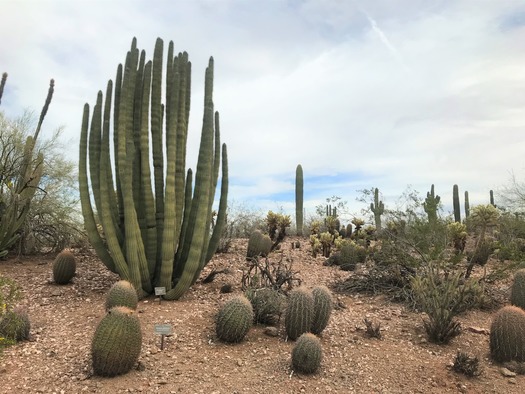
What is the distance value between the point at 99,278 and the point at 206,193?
3.03m

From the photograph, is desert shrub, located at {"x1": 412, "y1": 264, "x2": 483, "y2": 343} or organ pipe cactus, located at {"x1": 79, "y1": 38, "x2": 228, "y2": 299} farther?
organ pipe cactus, located at {"x1": 79, "y1": 38, "x2": 228, "y2": 299}

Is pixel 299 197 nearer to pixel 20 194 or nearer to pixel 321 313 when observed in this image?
pixel 20 194

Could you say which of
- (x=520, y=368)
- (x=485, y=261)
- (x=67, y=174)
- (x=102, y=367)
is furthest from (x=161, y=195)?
(x=485, y=261)

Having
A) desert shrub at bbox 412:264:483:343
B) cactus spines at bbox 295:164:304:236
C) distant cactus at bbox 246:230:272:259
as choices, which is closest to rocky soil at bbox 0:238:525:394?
desert shrub at bbox 412:264:483:343

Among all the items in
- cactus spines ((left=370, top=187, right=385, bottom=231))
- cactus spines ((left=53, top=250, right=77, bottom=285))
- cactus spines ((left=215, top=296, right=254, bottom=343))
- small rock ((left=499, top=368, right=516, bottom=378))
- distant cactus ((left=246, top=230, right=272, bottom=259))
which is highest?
cactus spines ((left=370, top=187, right=385, bottom=231))

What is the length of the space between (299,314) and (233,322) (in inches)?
32.8

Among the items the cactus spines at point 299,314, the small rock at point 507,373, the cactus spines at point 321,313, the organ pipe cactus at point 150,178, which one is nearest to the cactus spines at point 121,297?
the organ pipe cactus at point 150,178

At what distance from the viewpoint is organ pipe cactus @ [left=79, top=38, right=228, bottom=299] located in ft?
23.2

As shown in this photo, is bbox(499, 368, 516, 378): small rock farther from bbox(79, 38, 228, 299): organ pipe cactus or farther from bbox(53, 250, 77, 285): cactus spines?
bbox(53, 250, 77, 285): cactus spines

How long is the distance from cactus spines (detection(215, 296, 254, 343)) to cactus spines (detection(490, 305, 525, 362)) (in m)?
3.07

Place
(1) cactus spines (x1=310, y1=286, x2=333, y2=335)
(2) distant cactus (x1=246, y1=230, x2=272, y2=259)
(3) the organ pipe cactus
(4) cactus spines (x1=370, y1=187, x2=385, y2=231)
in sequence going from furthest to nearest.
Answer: (4) cactus spines (x1=370, y1=187, x2=385, y2=231), (2) distant cactus (x1=246, y1=230, x2=272, y2=259), (3) the organ pipe cactus, (1) cactus spines (x1=310, y1=286, x2=333, y2=335)

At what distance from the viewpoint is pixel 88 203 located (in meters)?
7.81

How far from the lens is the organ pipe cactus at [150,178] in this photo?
707 cm

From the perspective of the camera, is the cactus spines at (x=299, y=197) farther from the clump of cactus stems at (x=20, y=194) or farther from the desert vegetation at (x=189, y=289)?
the clump of cactus stems at (x=20, y=194)
